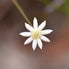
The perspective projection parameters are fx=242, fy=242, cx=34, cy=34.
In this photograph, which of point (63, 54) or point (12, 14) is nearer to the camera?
point (63, 54)

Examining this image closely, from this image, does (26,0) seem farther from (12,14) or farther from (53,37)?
(53,37)

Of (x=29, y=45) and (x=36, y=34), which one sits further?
(x=29, y=45)

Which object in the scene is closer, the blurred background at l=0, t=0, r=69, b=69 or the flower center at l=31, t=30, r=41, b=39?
the flower center at l=31, t=30, r=41, b=39

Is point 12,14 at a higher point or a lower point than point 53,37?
higher

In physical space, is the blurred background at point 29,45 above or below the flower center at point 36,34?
above

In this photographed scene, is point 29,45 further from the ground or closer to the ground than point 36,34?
further from the ground

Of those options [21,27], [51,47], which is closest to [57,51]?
[51,47]

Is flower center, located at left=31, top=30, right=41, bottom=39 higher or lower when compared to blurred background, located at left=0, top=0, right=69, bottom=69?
lower

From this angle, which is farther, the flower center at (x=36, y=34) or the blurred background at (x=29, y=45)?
the blurred background at (x=29, y=45)
